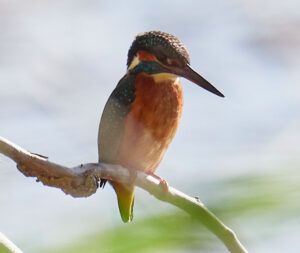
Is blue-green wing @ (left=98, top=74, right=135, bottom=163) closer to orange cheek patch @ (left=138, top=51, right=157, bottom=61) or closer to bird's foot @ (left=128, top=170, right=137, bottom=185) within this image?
orange cheek patch @ (left=138, top=51, right=157, bottom=61)

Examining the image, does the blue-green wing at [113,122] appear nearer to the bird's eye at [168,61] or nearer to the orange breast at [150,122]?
the orange breast at [150,122]

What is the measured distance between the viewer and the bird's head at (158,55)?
9.61 ft

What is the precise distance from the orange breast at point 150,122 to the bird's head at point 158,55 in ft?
0.23

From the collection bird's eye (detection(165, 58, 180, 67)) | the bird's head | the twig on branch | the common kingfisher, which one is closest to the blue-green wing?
the common kingfisher

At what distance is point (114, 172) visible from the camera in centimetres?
182

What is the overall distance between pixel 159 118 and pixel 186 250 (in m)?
2.72

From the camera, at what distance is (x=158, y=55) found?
10.2ft

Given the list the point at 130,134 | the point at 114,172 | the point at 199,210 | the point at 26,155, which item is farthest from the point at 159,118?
the point at 199,210

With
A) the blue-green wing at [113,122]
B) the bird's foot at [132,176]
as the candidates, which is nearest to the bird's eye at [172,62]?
the blue-green wing at [113,122]

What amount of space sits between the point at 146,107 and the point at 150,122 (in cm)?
8

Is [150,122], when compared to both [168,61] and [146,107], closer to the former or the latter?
→ [146,107]

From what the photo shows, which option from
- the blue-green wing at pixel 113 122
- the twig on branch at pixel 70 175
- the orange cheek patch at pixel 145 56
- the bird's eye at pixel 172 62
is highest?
the orange cheek patch at pixel 145 56

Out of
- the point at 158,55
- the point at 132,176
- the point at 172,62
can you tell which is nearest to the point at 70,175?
the point at 132,176

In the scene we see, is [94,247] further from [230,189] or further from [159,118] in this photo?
[159,118]
